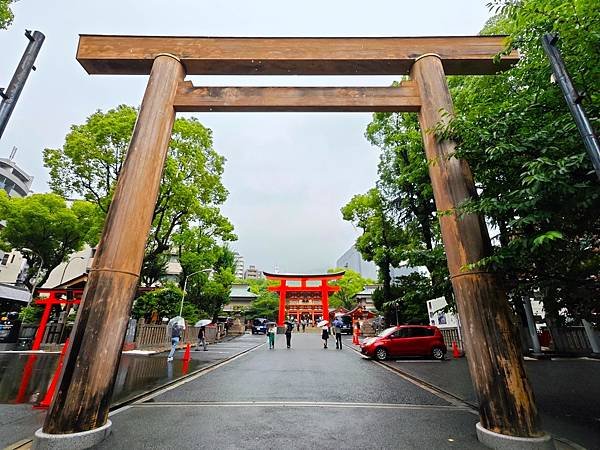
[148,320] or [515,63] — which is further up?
[515,63]

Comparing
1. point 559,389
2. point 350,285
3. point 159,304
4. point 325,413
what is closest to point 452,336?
point 559,389

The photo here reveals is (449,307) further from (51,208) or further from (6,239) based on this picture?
(6,239)

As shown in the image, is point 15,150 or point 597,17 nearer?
point 597,17

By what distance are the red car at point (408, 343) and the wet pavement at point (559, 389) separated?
2.52 feet

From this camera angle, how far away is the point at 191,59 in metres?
5.73

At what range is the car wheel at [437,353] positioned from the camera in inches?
529

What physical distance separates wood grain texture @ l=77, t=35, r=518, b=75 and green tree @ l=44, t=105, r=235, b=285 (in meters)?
11.1

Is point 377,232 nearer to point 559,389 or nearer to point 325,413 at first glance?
point 559,389

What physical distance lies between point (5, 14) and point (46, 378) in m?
10.5

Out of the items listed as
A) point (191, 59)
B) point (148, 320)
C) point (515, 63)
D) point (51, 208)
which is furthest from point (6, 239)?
point (515, 63)

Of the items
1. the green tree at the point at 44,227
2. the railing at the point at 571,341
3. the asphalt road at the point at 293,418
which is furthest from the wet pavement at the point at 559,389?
the green tree at the point at 44,227

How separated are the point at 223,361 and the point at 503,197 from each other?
12584mm

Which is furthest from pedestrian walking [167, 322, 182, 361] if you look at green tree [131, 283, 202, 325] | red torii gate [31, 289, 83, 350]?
red torii gate [31, 289, 83, 350]

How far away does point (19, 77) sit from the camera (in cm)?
340
